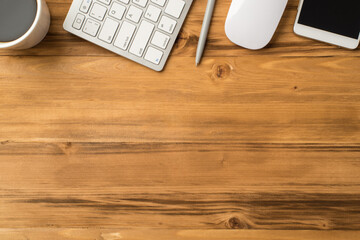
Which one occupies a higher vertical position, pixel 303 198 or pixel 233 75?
pixel 233 75

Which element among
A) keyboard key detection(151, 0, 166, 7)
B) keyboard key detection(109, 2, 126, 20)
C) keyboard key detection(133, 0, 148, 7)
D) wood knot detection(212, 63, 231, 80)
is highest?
keyboard key detection(151, 0, 166, 7)

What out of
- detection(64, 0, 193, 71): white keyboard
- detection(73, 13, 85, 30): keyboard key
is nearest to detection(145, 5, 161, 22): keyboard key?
detection(64, 0, 193, 71): white keyboard

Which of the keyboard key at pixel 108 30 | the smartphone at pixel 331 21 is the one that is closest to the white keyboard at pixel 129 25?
the keyboard key at pixel 108 30

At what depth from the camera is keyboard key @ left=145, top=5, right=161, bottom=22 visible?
0.56 metres

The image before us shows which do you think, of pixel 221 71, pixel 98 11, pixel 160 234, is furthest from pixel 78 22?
pixel 160 234

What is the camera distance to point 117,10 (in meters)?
0.56

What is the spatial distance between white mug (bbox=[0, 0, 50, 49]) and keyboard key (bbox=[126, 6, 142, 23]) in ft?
0.43

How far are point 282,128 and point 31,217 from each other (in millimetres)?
449

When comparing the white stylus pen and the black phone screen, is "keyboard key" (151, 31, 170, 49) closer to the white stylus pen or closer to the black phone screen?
the white stylus pen

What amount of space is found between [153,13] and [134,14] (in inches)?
1.2

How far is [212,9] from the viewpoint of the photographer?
1.86 ft

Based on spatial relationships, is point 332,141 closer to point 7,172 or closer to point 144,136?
point 144,136

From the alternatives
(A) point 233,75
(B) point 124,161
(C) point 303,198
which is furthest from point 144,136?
(C) point 303,198

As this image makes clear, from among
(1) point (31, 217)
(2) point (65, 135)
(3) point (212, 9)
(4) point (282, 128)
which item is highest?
(3) point (212, 9)
